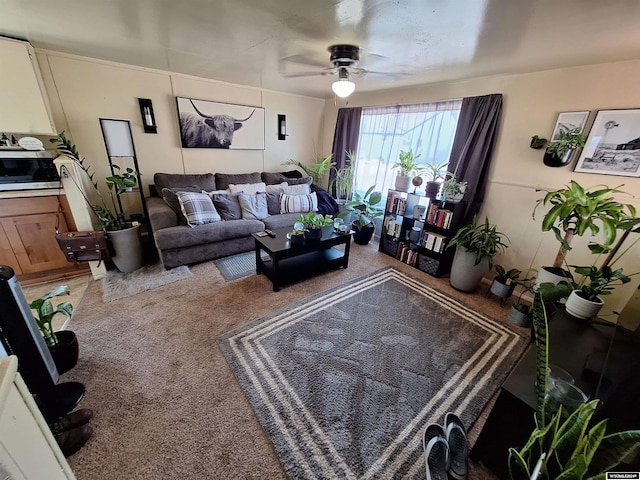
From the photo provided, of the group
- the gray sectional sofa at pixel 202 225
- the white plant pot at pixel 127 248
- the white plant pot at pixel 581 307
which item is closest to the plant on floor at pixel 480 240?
the white plant pot at pixel 581 307

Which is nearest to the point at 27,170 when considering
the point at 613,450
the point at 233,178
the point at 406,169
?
the point at 233,178

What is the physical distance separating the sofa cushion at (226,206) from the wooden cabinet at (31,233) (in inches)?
55.0

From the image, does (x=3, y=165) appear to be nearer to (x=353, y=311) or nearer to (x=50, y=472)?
(x=50, y=472)

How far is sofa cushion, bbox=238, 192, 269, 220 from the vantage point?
329 centimetres

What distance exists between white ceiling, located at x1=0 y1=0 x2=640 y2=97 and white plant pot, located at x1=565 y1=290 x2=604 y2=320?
59.8 inches

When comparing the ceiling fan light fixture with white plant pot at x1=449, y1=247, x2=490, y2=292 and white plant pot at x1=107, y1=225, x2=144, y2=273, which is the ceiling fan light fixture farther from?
white plant pot at x1=107, y1=225, x2=144, y2=273

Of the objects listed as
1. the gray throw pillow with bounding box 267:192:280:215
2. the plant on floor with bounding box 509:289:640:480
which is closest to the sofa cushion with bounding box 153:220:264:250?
the gray throw pillow with bounding box 267:192:280:215

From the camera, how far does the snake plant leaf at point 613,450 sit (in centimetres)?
66

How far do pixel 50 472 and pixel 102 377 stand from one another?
3.84 ft

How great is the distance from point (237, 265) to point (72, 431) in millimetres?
1843

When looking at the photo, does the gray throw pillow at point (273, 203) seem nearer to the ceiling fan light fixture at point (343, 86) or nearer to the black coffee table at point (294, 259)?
the black coffee table at point (294, 259)

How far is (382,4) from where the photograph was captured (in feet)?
4.18

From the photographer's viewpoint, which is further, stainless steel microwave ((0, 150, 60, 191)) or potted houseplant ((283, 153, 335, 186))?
potted houseplant ((283, 153, 335, 186))

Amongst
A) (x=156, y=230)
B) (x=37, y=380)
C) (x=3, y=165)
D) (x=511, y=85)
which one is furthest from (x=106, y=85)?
(x=511, y=85)
